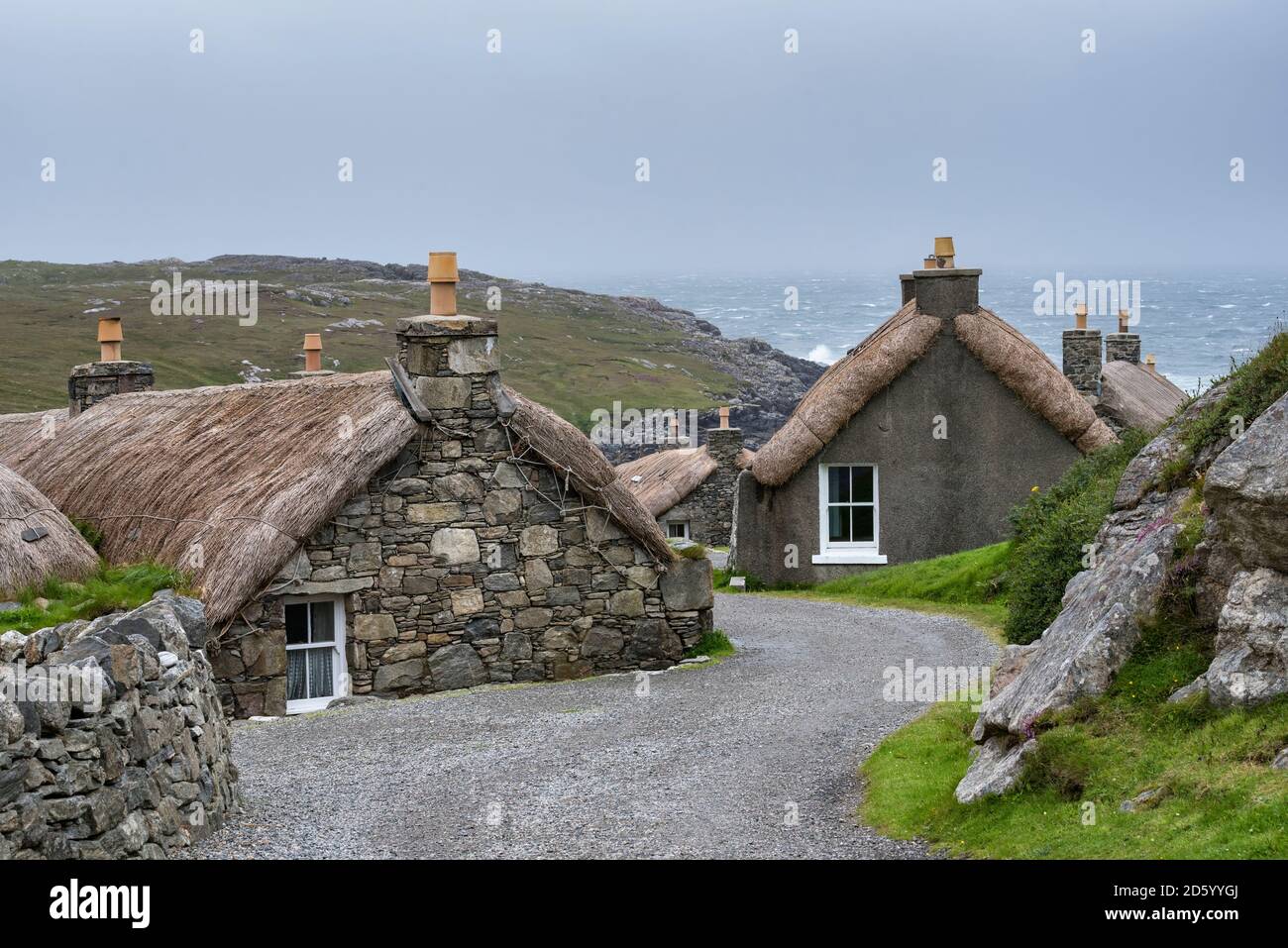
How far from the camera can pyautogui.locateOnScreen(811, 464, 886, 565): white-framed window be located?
27281 millimetres

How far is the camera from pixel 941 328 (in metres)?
26.9

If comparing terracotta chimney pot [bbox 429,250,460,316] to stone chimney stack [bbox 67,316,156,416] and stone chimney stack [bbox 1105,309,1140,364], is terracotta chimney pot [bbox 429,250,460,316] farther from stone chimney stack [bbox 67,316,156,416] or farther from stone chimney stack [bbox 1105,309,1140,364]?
stone chimney stack [bbox 1105,309,1140,364]

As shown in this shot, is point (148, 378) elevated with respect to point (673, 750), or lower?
elevated

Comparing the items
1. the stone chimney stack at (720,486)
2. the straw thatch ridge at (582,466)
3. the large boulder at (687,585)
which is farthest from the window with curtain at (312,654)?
the stone chimney stack at (720,486)

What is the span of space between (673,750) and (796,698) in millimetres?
2678

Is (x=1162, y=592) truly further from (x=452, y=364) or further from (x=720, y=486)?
(x=720, y=486)

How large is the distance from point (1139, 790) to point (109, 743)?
20.1 ft

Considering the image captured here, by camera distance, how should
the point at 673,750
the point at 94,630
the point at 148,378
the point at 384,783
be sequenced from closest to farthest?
1. the point at 94,630
2. the point at 384,783
3. the point at 673,750
4. the point at 148,378

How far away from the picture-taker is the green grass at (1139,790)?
7684mm

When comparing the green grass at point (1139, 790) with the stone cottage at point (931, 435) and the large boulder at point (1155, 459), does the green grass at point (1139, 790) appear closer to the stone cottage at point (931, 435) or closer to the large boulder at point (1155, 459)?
the large boulder at point (1155, 459)

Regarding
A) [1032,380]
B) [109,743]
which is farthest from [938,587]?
[109,743]

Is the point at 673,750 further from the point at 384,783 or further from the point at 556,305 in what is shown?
the point at 556,305
